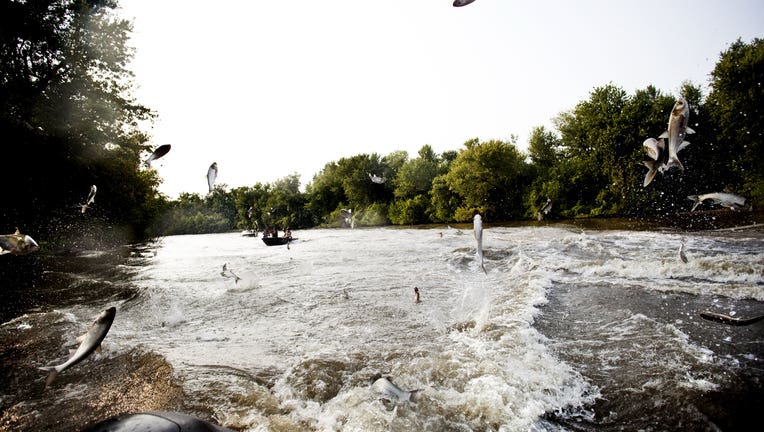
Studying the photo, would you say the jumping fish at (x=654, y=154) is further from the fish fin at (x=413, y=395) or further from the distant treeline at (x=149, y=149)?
the distant treeline at (x=149, y=149)

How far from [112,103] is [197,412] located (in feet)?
76.2

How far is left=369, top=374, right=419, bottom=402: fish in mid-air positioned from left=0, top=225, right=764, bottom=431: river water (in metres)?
0.09

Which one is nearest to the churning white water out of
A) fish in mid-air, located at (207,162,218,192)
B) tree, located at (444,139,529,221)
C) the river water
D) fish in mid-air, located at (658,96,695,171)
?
the river water

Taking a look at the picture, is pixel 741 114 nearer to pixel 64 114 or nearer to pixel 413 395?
pixel 413 395

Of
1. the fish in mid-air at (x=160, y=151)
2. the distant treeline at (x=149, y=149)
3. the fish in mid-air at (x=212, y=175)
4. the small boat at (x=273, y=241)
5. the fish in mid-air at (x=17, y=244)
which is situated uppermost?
the distant treeline at (x=149, y=149)

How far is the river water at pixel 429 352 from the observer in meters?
3.78

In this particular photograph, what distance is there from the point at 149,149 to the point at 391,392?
25219 millimetres

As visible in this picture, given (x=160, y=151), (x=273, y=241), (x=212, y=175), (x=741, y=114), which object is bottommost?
(x=273, y=241)

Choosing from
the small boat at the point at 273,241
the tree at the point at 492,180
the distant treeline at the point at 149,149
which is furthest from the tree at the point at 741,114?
the small boat at the point at 273,241

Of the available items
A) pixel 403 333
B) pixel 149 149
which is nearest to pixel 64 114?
pixel 149 149

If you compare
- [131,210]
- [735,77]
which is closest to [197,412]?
[131,210]

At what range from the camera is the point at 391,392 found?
4.08 meters

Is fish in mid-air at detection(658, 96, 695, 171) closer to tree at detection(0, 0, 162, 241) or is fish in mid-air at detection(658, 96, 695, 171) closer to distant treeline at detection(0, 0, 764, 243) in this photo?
distant treeline at detection(0, 0, 764, 243)

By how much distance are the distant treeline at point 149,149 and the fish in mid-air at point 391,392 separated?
25.6 feet
